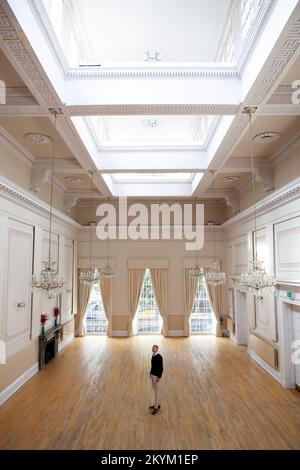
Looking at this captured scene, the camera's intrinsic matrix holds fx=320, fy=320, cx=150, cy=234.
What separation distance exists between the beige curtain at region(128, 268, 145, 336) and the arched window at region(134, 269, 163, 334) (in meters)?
0.28

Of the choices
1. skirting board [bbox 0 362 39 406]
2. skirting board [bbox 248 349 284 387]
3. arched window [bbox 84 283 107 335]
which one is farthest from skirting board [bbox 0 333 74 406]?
skirting board [bbox 248 349 284 387]

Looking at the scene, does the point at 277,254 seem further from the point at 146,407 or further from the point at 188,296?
the point at 188,296

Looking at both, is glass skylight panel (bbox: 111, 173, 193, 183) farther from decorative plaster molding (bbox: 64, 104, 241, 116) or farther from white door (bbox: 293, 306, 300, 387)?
decorative plaster molding (bbox: 64, 104, 241, 116)

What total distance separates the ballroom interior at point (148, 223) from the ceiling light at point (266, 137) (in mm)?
42

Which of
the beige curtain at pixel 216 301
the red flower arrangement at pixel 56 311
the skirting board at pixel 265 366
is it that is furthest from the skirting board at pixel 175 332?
the red flower arrangement at pixel 56 311

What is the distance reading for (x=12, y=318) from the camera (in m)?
7.18

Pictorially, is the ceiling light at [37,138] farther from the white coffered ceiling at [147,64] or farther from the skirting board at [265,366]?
the skirting board at [265,366]

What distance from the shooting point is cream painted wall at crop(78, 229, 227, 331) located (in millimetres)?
13125

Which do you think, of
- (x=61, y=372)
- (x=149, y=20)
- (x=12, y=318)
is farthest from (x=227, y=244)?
(x=149, y=20)

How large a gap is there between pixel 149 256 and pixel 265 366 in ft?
20.3

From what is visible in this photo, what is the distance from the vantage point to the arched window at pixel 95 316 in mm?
13344

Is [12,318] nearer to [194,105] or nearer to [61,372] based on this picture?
[61,372]

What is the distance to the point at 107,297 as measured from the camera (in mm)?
13039

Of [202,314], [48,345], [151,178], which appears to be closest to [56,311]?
[48,345]
